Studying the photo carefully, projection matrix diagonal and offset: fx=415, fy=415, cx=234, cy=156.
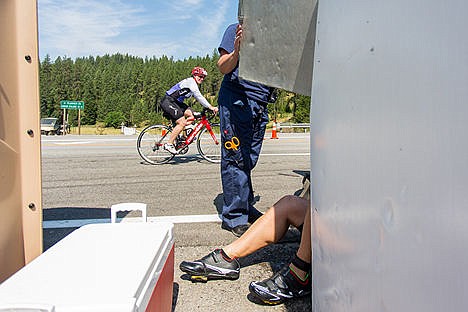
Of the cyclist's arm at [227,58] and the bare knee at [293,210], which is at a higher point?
the cyclist's arm at [227,58]

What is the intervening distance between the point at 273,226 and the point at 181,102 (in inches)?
225

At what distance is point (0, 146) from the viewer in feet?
5.84

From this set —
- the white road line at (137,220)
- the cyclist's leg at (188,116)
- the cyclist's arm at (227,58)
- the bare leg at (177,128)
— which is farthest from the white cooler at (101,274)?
the cyclist's leg at (188,116)

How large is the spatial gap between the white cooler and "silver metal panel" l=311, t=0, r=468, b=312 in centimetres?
62

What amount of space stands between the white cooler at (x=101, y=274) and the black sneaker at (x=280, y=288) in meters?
0.50

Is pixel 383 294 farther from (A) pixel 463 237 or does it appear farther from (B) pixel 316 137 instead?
(B) pixel 316 137

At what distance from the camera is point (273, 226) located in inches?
94.3

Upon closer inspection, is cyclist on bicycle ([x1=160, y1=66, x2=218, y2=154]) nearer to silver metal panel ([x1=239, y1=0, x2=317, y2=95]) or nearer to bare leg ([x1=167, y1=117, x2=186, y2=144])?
bare leg ([x1=167, y1=117, x2=186, y2=144])

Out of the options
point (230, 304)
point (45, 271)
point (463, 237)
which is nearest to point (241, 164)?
point (230, 304)

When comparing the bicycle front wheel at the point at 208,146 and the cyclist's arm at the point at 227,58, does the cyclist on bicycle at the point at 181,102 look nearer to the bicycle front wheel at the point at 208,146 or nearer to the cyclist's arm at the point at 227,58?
the bicycle front wheel at the point at 208,146

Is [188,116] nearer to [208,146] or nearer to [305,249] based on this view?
[208,146]

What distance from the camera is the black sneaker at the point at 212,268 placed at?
2.39 meters

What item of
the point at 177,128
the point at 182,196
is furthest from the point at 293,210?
the point at 177,128

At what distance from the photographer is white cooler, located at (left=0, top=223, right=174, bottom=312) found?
1.14 m
